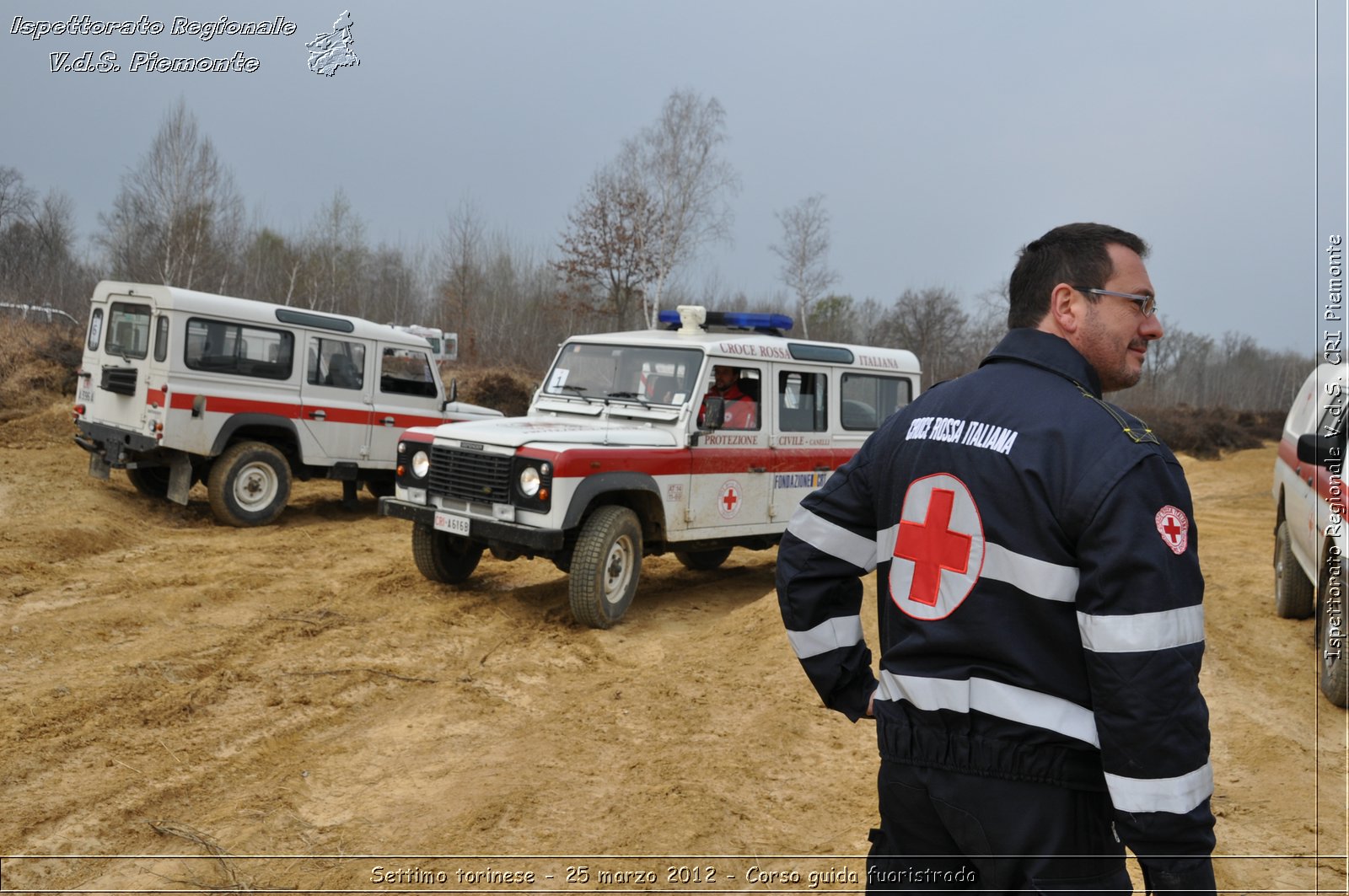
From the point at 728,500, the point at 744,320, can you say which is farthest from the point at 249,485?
the point at 744,320

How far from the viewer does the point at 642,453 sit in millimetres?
7141

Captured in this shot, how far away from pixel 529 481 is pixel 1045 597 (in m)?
5.15

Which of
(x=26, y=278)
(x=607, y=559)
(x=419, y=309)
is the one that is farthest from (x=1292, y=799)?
(x=419, y=309)

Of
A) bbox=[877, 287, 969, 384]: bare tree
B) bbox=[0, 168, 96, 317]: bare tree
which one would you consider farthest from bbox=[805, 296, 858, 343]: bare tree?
bbox=[0, 168, 96, 317]: bare tree

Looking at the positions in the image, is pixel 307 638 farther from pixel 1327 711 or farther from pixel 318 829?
pixel 1327 711

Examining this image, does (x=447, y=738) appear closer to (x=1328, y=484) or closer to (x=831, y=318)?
(x=1328, y=484)

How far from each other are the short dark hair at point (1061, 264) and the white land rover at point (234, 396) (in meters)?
9.22

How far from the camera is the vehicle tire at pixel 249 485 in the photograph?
989 cm

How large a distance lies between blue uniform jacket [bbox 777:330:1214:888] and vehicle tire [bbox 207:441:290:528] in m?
9.24

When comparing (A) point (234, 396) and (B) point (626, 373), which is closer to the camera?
(B) point (626, 373)

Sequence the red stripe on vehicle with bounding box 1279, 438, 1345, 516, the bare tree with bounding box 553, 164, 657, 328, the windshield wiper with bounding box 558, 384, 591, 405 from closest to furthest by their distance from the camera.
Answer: the red stripe on vehicle with bounding box 1279, 438, 1345, 516, the windshield wiper with bounding box 558, 384, 591, 405, the bare tree with bounding box 553, 164, 657, 328

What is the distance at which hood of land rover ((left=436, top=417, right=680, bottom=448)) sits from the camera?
269 inches

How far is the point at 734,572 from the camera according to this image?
32.1 feet

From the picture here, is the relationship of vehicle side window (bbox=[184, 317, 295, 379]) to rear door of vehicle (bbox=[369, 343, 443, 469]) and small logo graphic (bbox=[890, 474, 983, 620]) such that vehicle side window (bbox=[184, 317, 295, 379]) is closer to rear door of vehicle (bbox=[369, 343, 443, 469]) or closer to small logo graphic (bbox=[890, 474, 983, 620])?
rear door of vehicle (bbox=[369, 343, 443, 469])
